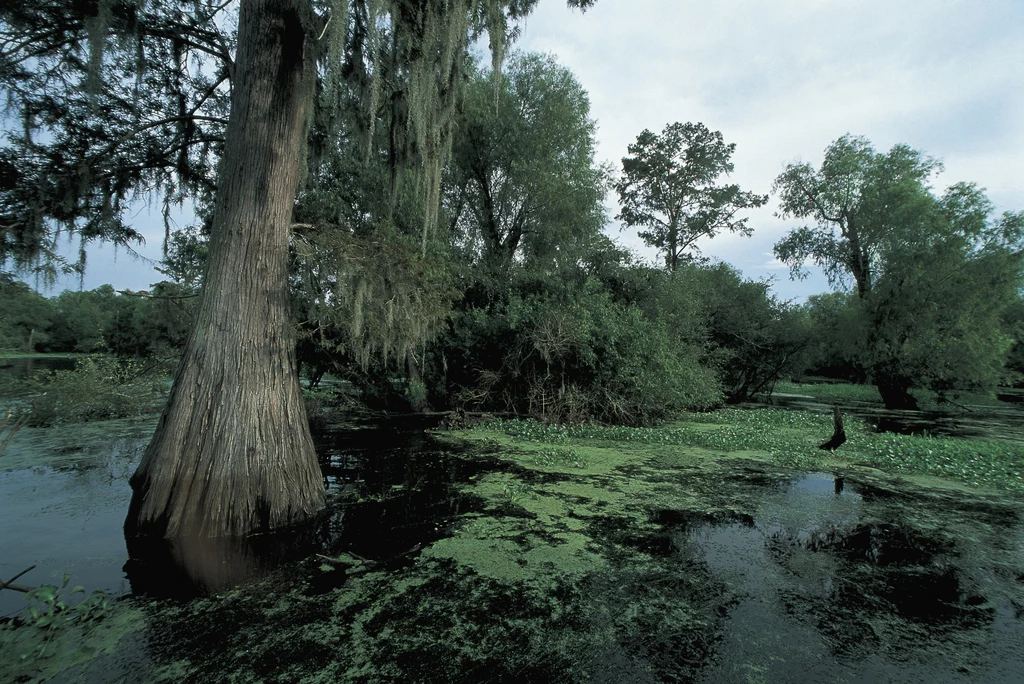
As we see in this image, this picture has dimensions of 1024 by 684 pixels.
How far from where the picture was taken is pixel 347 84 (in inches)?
253

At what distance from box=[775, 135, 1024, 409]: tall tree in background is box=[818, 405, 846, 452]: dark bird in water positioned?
43.9ft

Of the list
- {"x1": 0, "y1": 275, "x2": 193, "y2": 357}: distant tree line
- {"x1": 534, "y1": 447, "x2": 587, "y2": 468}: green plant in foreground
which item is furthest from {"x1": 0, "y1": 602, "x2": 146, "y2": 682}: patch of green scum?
{"x1": 534, "y1": 447, "x2": 587, "y2": 468}: green plant in foreground

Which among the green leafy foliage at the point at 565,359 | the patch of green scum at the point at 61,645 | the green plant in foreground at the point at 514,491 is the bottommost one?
the patch of green scum at the point at 61,645

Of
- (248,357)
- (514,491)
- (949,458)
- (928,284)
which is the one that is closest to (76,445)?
(248,357)

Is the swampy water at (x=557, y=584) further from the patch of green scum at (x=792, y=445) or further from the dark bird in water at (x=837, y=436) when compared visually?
the dark bird in water at (x=837, y=436)

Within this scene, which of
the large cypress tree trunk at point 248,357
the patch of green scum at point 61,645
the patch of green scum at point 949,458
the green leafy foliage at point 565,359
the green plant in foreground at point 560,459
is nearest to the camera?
the patch of green scum at point 61,645

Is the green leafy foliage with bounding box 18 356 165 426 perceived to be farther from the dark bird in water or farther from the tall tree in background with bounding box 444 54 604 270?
the dark bird in water

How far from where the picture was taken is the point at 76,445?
8094mm

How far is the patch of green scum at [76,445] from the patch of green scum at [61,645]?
4.95 meters

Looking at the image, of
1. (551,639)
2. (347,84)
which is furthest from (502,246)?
(551,639)

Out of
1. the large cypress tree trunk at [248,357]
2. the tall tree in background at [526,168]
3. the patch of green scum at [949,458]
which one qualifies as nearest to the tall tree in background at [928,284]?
the patch of green scum at [949,458]

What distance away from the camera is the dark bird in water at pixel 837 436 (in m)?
7.93

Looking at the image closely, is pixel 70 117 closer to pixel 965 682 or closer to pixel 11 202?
pixel 11 202

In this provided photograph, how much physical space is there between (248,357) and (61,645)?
2414 millimetres
